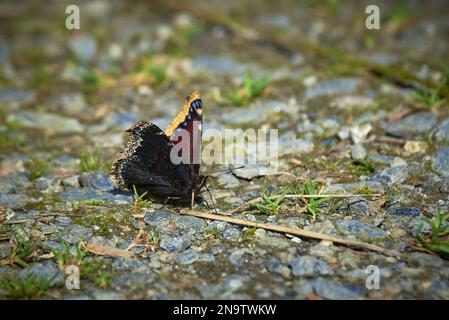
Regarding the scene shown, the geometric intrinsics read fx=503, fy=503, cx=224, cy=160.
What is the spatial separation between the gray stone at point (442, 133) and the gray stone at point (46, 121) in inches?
152

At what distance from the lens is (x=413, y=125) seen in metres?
5.21

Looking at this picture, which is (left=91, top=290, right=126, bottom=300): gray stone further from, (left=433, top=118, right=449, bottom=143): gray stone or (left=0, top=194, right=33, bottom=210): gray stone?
(left=433, top=118, right=449, bottom=143): gray stone

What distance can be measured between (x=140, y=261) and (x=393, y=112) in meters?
3.35

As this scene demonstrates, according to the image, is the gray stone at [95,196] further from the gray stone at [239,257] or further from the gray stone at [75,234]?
the gray stone at [239,257]

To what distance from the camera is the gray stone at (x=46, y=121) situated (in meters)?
5.94

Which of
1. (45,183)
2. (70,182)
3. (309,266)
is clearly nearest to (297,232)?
(309,266)

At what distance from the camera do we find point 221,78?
668 cm

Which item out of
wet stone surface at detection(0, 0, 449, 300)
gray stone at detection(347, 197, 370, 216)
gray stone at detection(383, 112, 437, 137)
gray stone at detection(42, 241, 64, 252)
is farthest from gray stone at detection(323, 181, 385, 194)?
gray stone at detection(42, 241, 64, 252)

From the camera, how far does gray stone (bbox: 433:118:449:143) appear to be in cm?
488

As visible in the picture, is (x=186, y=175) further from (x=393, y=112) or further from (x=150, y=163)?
(x=393, y=112)

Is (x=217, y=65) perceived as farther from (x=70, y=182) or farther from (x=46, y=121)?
(x=70, y=182)

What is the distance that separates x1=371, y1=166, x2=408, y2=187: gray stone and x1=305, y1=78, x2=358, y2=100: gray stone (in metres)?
1.72

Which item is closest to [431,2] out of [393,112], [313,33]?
[313,33]

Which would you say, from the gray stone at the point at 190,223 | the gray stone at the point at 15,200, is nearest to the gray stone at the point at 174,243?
the gray stone at the point at 190,223
